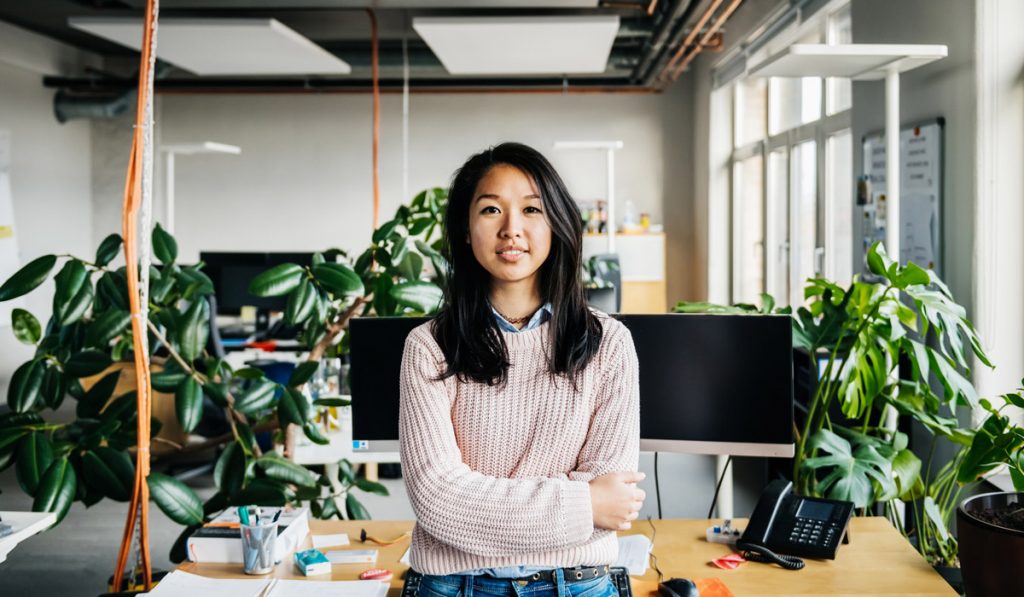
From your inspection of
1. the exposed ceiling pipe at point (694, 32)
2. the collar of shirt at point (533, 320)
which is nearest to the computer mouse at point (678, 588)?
the collar of shirt at point (533, 320)

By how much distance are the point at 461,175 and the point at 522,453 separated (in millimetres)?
480

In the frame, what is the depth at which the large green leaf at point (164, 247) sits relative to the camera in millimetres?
2559

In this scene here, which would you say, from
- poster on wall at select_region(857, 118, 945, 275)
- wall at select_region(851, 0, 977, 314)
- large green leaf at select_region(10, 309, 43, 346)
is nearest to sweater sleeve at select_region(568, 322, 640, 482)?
large green leaf at select_region(10, 309, 43, 346)

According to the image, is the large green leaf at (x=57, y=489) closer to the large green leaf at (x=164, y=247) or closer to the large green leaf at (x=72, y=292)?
the large green leaf at (x=72, y=292)

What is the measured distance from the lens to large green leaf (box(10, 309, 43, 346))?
2.76 meters

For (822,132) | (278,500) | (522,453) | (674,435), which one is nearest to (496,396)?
(522,453)

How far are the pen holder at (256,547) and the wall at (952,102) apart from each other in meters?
2.57

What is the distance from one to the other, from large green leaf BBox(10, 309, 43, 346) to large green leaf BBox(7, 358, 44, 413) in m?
0.29

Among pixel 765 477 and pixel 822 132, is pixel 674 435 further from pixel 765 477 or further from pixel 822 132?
pixel 822 132

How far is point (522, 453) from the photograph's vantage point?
1.48 metres

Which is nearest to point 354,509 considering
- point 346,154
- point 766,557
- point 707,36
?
point 766,557

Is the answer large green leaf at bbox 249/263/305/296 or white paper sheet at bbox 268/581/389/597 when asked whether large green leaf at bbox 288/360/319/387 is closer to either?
large green leaf at bbox 249/263/305/296

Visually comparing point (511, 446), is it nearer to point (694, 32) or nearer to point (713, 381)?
point (713, 381)

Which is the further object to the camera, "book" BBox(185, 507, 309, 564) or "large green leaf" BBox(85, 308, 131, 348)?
"large green leaf" BBox(85, 308, 131, 348)
